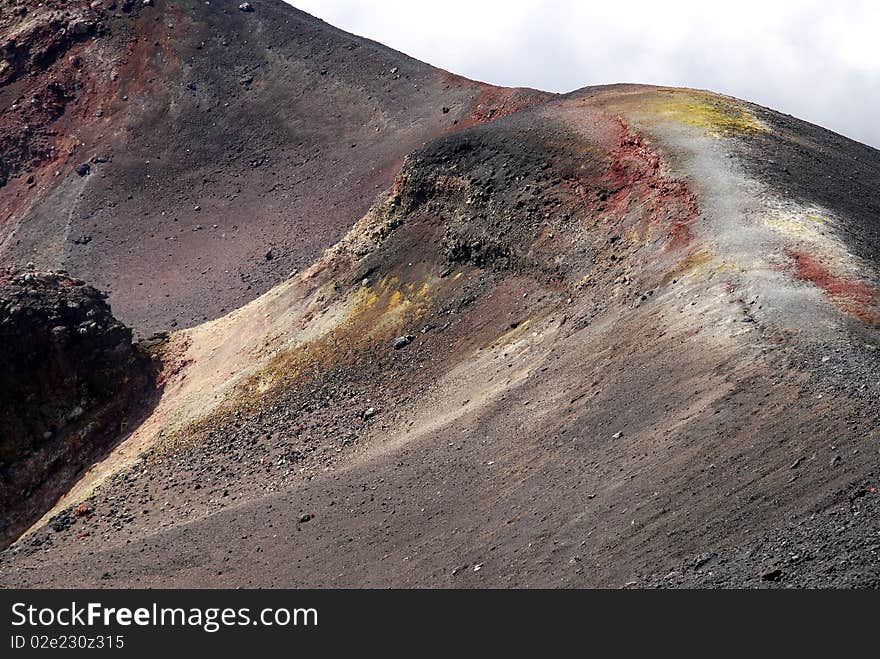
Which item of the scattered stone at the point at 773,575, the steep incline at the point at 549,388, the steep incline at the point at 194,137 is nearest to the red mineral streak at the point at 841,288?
the steep incline at the point at 549,388

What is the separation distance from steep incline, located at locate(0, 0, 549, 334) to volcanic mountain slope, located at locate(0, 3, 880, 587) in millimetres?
12497

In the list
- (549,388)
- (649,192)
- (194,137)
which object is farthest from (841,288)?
(194,137)

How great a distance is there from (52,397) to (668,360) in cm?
2341

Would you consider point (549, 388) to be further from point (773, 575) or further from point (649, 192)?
point (773, 575)

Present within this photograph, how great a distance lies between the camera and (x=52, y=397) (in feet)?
131

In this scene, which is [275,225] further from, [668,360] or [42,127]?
[668,360]

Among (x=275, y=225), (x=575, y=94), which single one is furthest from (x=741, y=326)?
(x=275, y=225)

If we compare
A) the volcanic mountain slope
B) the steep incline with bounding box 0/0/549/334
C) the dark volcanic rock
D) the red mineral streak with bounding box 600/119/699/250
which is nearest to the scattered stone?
the volcanic mountain slope

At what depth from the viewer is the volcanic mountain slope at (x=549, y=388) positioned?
67.4 feet

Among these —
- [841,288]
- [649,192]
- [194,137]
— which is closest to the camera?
[841,288]

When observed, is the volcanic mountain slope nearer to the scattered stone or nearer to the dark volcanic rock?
the scattered stone

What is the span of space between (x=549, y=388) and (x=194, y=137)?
1815 inches

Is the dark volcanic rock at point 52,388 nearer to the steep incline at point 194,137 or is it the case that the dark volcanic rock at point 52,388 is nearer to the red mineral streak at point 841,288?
the steep incline at point 194,137

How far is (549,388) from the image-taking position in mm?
28312
